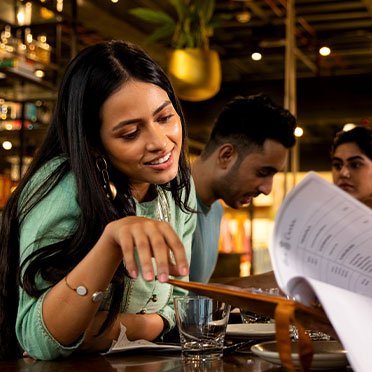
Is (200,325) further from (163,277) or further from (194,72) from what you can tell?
(194,72)

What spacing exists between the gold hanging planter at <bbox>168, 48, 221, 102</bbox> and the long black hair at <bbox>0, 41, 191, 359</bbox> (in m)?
3.13

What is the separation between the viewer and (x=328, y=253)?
0.82 meters

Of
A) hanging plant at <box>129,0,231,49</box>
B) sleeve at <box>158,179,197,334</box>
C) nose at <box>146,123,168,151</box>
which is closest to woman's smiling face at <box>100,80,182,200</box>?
nose at <box>146,123,168,151</box>

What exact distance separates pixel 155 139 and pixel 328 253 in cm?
68

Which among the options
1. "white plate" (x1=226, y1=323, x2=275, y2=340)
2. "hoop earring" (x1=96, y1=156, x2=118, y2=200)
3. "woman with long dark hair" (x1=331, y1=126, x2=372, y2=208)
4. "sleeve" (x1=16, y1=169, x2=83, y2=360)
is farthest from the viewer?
"woman with long dark hair" (x1=331, y1=126, x2=372, y2=208)

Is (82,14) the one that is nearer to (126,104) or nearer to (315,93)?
(315,93)

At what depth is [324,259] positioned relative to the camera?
2.68ft

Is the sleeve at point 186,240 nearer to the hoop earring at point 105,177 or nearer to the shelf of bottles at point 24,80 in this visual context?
the hoop earring at point 105,177

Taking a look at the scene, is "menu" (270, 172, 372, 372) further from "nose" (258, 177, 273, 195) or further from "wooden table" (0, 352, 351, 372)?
"nose" (258, 177, 273, 195)

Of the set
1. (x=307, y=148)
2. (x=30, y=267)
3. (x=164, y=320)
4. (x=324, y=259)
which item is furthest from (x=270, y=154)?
(x=307, y=148)

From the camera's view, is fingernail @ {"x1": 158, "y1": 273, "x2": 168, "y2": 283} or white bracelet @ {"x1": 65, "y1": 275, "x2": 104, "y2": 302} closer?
fingernail @ {"x1": 158, "y1": 273, "x2": 168, "y2": 283}

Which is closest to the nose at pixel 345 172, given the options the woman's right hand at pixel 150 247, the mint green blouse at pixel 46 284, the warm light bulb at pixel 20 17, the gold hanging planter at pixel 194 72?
the gold hanging planter at pixel 194 72

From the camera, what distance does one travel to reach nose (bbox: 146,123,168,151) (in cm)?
143

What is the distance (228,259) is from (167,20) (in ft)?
6.05
